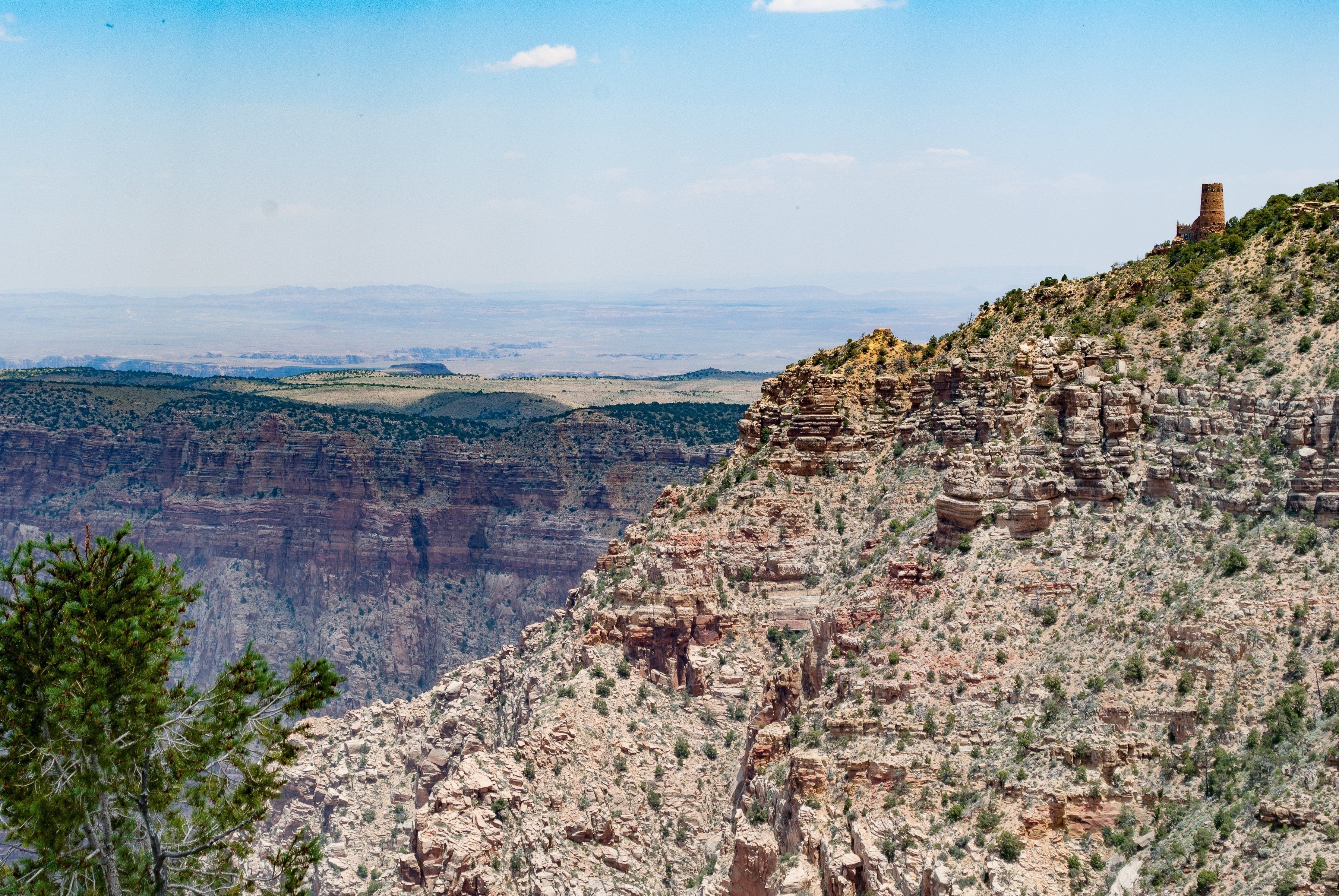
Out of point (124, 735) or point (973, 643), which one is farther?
point (973, 643)

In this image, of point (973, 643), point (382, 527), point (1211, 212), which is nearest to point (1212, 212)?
point (1211, 212)

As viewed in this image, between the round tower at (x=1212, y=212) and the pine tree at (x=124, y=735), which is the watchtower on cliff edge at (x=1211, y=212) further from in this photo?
the pine tree at (x=124, y=735)

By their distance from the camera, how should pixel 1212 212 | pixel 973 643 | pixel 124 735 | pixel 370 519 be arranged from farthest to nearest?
pixel 370 519 → pixel 1212 212 → pixel 973 643 → pixel 124 735

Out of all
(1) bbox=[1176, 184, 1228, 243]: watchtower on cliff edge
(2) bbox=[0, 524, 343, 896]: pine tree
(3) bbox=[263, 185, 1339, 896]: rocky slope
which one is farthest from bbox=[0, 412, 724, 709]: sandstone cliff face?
(2) bbox=[0, 524, 343, 896]: pine tree

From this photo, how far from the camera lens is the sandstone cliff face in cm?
14762

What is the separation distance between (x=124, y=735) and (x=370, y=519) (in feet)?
399

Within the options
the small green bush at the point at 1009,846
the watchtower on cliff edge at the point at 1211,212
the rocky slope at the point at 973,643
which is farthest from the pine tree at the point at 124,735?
the watchtower on cliff edge at the point at 1211,212

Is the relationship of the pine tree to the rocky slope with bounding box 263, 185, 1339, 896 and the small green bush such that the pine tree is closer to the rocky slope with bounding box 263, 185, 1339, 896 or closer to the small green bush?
the rocky slope with bounding box 263, 185, 1339, 896

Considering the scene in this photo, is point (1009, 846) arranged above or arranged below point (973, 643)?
below

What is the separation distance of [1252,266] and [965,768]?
75.1ft

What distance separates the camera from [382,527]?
501 ft

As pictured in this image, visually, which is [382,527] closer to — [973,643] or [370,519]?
[370,519]

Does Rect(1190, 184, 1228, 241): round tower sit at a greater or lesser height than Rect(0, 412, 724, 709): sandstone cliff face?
greater

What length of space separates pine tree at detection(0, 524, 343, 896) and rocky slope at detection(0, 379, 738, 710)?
107750 millimetres
